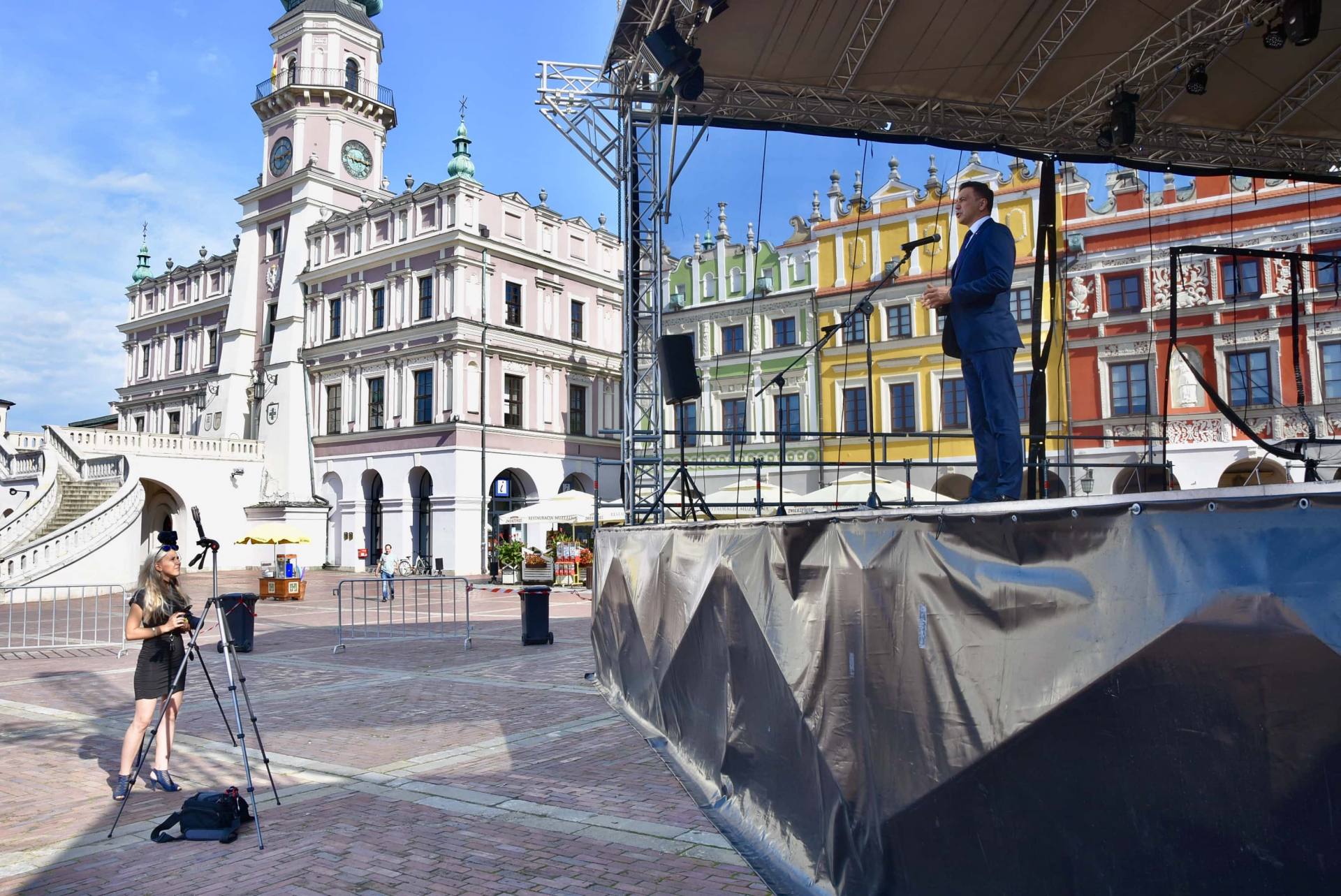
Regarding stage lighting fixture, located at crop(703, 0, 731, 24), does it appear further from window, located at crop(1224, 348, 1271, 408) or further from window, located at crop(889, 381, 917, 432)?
window, located at crop(889, 381, 917, 432)

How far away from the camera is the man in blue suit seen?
650cm

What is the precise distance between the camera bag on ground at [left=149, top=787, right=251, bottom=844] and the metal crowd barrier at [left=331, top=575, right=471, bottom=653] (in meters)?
8.37

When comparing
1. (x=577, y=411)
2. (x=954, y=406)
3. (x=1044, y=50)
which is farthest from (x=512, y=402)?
(x=1044, y=50)

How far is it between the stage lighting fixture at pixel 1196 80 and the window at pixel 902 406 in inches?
874

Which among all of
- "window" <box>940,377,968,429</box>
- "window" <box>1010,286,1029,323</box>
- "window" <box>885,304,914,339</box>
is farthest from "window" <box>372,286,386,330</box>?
"window" <box>1010,286,1029,323</box>

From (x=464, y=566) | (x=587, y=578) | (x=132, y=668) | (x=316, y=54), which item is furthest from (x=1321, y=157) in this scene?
(x=316, y=54)

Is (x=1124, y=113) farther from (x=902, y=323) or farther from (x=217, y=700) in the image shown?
(x=902, y=323)

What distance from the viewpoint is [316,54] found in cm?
4544

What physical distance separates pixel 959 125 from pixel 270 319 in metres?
41.6

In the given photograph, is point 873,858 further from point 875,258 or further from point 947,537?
point 875,258

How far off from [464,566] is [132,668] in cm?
2515

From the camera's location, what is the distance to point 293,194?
150 feet

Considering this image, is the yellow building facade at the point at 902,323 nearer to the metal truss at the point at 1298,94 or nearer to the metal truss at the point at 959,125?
the metal truss at the point at 959,125

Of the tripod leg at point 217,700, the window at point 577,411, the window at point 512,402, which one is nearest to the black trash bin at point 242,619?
the tripod leg at point 217,700
